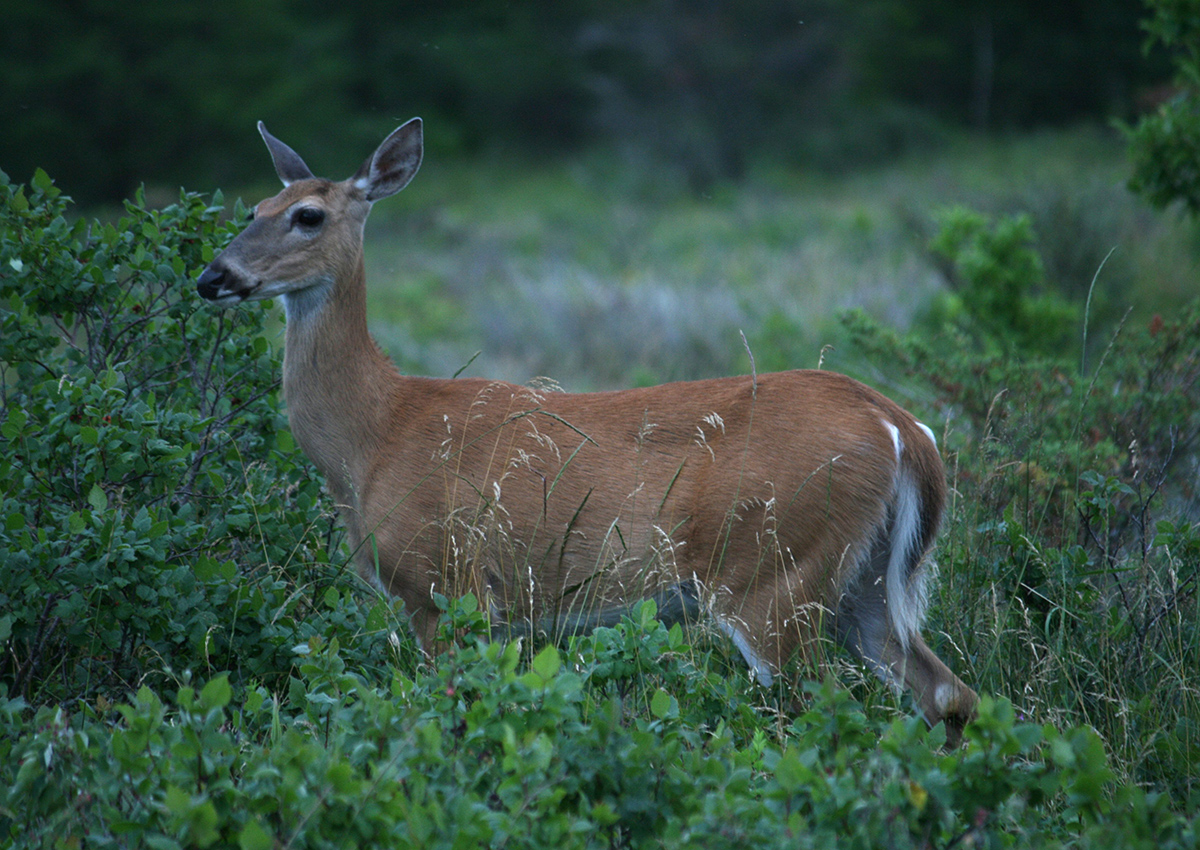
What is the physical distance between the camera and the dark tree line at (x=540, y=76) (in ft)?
80.1

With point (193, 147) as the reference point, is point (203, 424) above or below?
above

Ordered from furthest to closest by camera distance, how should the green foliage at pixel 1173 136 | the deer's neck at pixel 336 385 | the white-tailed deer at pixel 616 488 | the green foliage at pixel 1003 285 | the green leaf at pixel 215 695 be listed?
1. the green foliage at pixel 1003 285
2. the green foliage at pixel 1173 136
3. the deer's neck at pixel 336 385
4. the white-tailed deer at pixel 616 488
5. the green leaf at pixel 215 695

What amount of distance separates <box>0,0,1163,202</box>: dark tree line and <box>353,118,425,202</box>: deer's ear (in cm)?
1984

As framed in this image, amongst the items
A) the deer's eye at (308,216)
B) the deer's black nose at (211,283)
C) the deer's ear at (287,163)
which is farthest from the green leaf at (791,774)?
the deer's ear at (287,163)

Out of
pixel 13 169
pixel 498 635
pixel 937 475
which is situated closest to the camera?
pixel 937 475

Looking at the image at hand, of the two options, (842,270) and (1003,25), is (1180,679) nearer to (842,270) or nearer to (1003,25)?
(842,270)

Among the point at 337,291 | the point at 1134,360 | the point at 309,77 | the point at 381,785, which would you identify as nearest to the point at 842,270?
the point at 1134,360

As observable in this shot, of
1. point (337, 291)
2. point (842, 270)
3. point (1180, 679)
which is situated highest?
point (337, 291)

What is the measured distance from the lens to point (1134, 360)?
5.14 metres

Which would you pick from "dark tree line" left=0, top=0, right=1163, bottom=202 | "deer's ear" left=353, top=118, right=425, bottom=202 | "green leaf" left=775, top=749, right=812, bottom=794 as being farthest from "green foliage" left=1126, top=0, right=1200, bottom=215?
"dark tree line" left=0, top=0, right=1163, bottom=202

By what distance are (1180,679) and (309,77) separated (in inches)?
1105

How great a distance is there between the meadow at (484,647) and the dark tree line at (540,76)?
66.3 feet

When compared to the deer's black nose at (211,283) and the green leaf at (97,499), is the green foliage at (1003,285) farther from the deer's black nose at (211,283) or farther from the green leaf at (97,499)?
the green leaf at (97,499)

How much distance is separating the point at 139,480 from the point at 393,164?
1.67m
